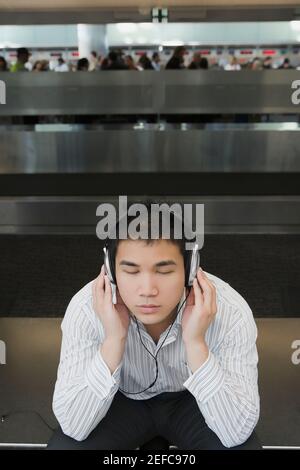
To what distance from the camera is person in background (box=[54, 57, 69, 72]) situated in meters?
3.91

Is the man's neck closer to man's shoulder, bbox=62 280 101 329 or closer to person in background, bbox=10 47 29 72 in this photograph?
man's shoulder, bbox=62 280 101 329

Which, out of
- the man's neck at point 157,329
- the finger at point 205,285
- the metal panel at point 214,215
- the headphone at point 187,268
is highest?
the headphone at point 187,268

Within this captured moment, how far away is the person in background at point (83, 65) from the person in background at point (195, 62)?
29.7 inches

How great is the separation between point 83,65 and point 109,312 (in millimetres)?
3402

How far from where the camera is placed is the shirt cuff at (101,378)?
2.78 feet

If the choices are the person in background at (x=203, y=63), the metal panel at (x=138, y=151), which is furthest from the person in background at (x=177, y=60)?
the metal panel at (x=138, y=151)

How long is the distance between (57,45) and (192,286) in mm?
3436

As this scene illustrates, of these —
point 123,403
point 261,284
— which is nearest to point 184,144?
point 261,284

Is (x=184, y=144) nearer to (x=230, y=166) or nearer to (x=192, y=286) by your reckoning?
(x=230, y=166)

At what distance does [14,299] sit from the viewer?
5.44 feet

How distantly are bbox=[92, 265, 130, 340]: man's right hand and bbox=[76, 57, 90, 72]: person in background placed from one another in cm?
335

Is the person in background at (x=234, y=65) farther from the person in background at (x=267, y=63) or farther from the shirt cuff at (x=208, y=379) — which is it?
the shirt cuff at (x=208, y=379)

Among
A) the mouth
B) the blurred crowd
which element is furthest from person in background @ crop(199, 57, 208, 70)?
the mouth

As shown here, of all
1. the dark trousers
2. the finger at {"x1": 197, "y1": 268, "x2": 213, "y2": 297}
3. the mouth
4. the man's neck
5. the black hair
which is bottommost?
the dark trousers
